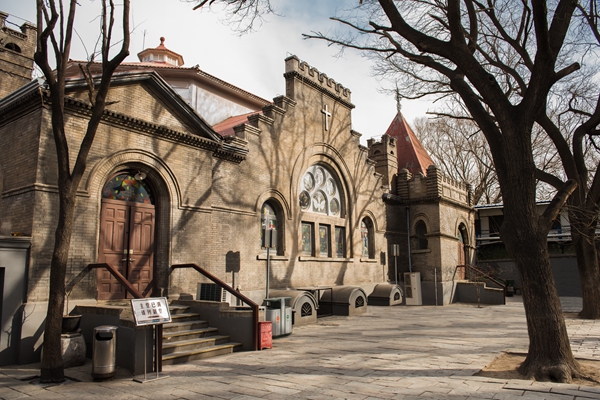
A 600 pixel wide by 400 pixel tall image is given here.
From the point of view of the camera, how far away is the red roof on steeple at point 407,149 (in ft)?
94.9

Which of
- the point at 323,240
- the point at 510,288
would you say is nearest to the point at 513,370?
the point at 323,240

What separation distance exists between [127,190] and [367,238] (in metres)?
14.0

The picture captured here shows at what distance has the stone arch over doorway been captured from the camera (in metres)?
11.9

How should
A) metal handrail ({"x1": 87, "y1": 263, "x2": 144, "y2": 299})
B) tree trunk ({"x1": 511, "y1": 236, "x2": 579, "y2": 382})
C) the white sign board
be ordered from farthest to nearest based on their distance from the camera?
1. metal handrail ({"x1": 87, "y1": 263, "x2": 144, "y2": 299})
2. the white sign board
3. tree trunk ({"x1": 511, "y1": 236, "x2": 579, "y2": 382})

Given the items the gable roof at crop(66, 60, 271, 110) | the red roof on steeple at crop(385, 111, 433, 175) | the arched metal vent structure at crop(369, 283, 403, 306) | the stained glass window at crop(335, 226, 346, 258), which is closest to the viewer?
the stained glass window at crop(335, 226, 346, 258)

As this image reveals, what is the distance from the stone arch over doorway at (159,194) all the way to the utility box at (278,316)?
9.23 feet

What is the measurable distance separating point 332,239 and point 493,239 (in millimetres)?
19392

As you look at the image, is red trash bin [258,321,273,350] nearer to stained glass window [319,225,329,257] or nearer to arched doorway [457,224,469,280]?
stained glass window [319,225,329,257]

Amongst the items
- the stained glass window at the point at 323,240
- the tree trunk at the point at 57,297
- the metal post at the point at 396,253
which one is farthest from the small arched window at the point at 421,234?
the tree trunk at the point at 57,297

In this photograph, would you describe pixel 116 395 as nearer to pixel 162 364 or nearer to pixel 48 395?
pixel 48 395

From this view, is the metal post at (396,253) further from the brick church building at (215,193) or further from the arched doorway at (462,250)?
the arched doorway at (462,250)

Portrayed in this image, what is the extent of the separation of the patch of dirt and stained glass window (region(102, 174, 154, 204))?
29.9ft

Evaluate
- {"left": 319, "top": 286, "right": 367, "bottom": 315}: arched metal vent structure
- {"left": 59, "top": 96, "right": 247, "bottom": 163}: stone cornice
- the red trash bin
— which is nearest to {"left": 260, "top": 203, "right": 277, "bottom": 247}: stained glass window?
{"left": 59, "top": 96, "right": 247, "bottom": 163}: stone cornice

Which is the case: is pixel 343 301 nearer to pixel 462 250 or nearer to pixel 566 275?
pixel 462 250
